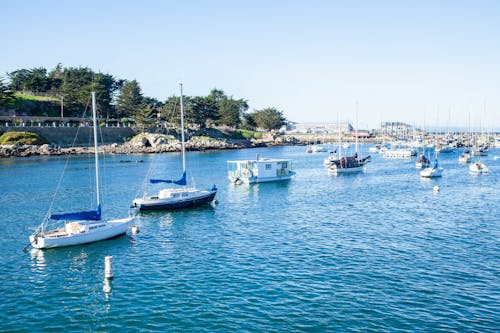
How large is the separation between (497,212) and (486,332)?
34.6 meters

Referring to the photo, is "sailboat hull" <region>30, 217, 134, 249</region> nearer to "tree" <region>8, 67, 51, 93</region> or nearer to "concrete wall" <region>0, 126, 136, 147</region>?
"concrete wall" <region>0, 126, 136, 147</region>

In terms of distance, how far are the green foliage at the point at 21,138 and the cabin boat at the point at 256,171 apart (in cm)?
8156

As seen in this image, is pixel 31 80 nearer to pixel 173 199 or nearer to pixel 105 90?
pixel 105 90

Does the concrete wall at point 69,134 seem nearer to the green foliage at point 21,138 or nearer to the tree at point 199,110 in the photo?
the green foliage at point 21,138

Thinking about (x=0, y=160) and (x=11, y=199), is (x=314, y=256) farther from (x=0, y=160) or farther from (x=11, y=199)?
(x=0, y=160)

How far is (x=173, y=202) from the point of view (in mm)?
53000

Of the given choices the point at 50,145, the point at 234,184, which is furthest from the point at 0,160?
the point at 234,184

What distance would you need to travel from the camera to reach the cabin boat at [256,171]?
78.2 meters

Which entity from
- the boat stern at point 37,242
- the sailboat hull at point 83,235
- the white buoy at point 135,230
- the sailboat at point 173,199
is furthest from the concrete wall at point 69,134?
the boat stern at point 37,242

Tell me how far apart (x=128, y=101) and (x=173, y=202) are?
442 ft

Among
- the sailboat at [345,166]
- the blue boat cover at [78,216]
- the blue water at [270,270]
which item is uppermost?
the sailboat at [345,166]

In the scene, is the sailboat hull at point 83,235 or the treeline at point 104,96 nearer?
the sailboat hull at point 83,235

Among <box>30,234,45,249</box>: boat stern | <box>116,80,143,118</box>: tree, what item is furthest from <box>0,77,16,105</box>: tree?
<box>30,234,45,249</box>: boat stern

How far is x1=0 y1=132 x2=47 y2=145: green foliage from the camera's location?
12804 centimetres
